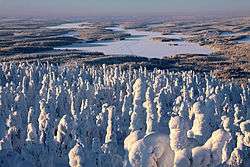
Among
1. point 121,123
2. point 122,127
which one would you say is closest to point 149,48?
point 121,123

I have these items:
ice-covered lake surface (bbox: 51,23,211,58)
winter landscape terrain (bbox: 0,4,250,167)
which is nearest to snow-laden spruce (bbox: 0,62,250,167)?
winter landscape terrain (bbox: 0,4,250,167)

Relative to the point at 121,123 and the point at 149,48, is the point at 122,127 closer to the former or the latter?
the point at 121,123

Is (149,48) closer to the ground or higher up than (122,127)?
closer to the ground

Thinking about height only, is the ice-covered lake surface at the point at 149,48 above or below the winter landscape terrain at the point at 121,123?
below

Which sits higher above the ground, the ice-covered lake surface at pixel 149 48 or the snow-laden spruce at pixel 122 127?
the snow-laden spruce at pixel 122 127

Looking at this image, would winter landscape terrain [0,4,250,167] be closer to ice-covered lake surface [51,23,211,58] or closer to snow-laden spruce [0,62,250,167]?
snow-laden spruce [0,62,250,167]

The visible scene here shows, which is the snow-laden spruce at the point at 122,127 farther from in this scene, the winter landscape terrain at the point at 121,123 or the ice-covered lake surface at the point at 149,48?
the ice-covered lake surface at the point at 149,48

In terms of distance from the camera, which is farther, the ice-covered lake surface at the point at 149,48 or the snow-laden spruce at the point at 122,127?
the ice-covered lake surface at the point at 149,48

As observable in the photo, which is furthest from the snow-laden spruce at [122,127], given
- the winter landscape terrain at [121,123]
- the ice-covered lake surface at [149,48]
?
the ice-covered lake surface at [149,48]

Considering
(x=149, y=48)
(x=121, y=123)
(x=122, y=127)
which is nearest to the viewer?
(x=122, y=127)

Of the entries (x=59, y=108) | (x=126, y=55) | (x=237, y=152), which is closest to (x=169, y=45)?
(x=126, y=55)

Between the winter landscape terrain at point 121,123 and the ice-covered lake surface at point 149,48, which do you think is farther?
the ice-covered lake surface at point 149,48
